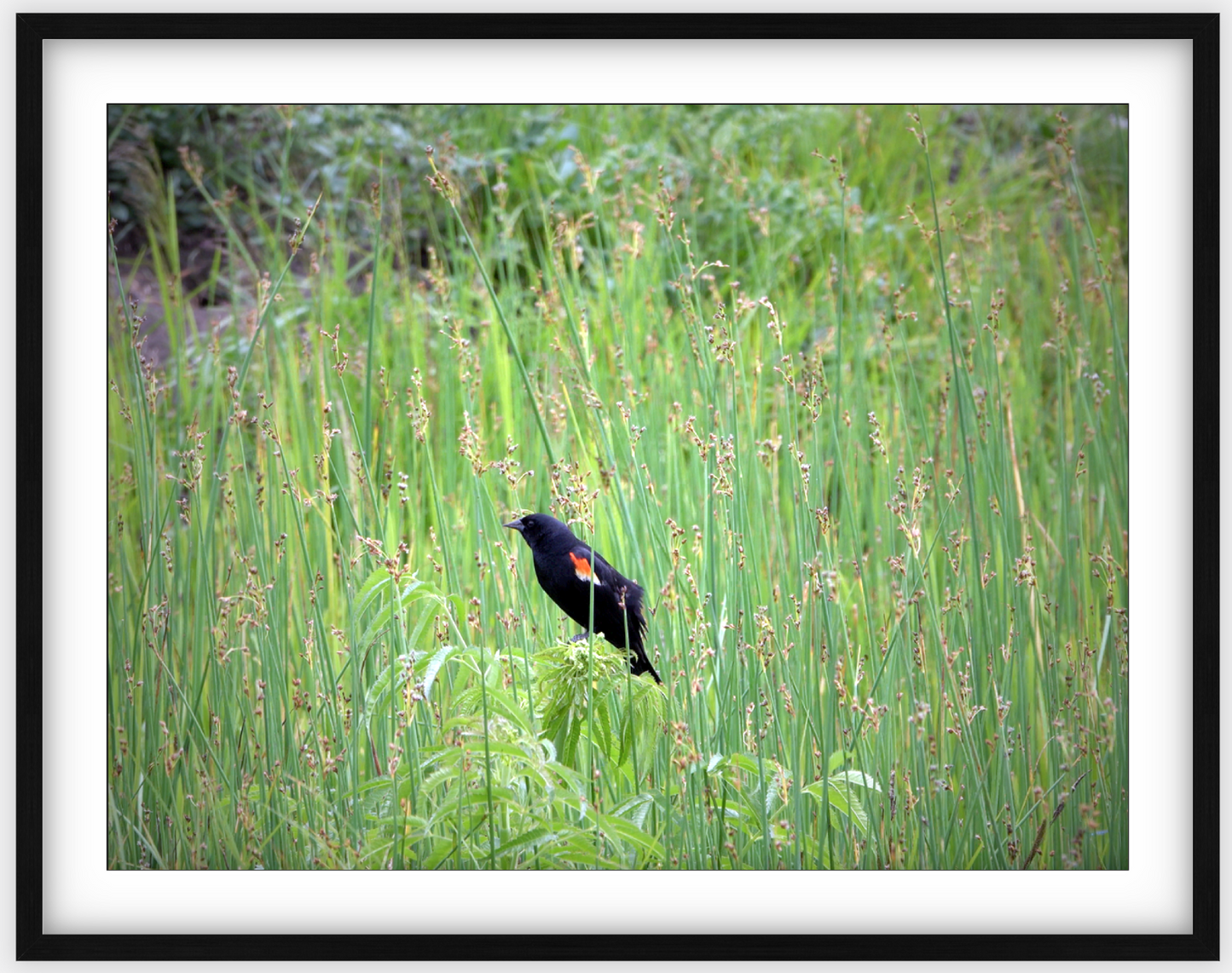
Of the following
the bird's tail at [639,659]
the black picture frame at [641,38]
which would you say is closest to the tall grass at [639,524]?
the bird's tail at [639,659]

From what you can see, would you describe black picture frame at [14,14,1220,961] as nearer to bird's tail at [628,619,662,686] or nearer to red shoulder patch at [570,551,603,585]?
bird's tail at [628,619,662,686]

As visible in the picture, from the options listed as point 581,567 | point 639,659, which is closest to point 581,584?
point 581,567

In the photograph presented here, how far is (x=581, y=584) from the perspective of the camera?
5.73ft

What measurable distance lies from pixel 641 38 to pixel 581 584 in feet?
3.73

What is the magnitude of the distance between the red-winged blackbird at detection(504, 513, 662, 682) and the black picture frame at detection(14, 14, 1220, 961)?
2.91ft

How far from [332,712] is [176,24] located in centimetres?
147

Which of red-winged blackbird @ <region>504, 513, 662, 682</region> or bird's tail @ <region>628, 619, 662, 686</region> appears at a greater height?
red-winged blackbird @ <region>504, 513, 662, 682</region>

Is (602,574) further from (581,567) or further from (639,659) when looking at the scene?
(639,659)

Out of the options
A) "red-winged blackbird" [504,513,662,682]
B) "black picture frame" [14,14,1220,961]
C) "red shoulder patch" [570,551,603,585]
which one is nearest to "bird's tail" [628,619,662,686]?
"red-winged blackbird" [504,513,662,682]

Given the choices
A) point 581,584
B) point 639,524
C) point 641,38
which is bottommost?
point 581,584

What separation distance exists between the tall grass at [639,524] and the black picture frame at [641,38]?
14cm

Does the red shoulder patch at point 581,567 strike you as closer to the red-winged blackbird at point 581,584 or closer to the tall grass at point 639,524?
the red-winged blackbird at point 581,584

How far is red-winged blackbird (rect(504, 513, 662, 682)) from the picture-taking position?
5.61 ft

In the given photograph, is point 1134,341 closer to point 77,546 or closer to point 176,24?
point 176,24
